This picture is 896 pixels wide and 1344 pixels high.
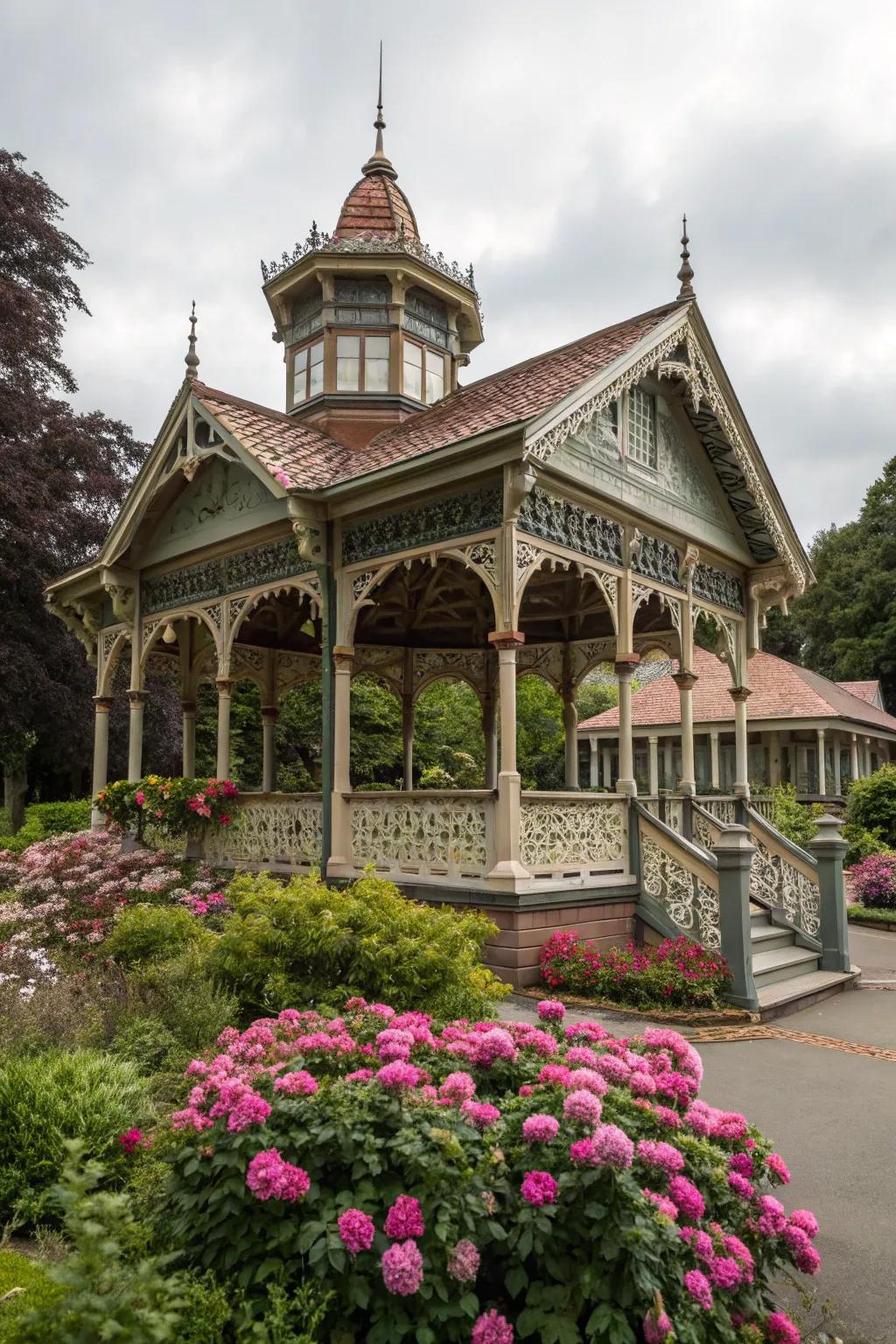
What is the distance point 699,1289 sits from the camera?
303cm

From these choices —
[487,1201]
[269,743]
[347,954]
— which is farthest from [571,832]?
[269,743]

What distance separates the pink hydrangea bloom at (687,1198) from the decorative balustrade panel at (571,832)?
6.30 m

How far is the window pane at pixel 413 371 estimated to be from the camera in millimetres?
16547

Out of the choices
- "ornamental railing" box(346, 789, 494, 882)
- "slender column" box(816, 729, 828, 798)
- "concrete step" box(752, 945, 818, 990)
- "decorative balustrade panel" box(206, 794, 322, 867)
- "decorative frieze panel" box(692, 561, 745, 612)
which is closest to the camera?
"ornamental railing" box(346, 789, 494, 882)

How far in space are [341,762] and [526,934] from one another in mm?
3036

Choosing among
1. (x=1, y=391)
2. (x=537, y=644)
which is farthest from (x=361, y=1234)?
(x=1, y=391)

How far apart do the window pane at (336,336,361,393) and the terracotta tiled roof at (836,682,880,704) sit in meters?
31.1

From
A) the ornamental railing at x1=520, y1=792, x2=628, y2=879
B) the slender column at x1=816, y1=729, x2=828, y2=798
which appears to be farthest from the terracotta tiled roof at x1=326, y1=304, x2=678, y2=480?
the slender column at x1=816, y1=729, x2=828, y2=798

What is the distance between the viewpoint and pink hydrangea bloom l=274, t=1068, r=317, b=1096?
140 inches

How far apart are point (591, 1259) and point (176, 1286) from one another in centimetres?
125

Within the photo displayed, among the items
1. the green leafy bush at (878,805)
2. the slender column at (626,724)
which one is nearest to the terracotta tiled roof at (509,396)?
the slender column at (626,724)

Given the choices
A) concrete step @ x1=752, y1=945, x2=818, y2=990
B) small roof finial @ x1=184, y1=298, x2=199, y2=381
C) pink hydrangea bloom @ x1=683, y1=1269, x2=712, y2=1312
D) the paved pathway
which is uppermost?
small roof finial @ x1=184, y1=298, x2=199, y2=381

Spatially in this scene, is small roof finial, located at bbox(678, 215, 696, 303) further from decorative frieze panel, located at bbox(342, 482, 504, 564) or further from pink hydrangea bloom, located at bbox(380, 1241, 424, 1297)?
pink hydrangea bloom, located at bbox(380, 1241, 424, 1297)

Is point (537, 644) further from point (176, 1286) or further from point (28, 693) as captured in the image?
point (176, 1286)
